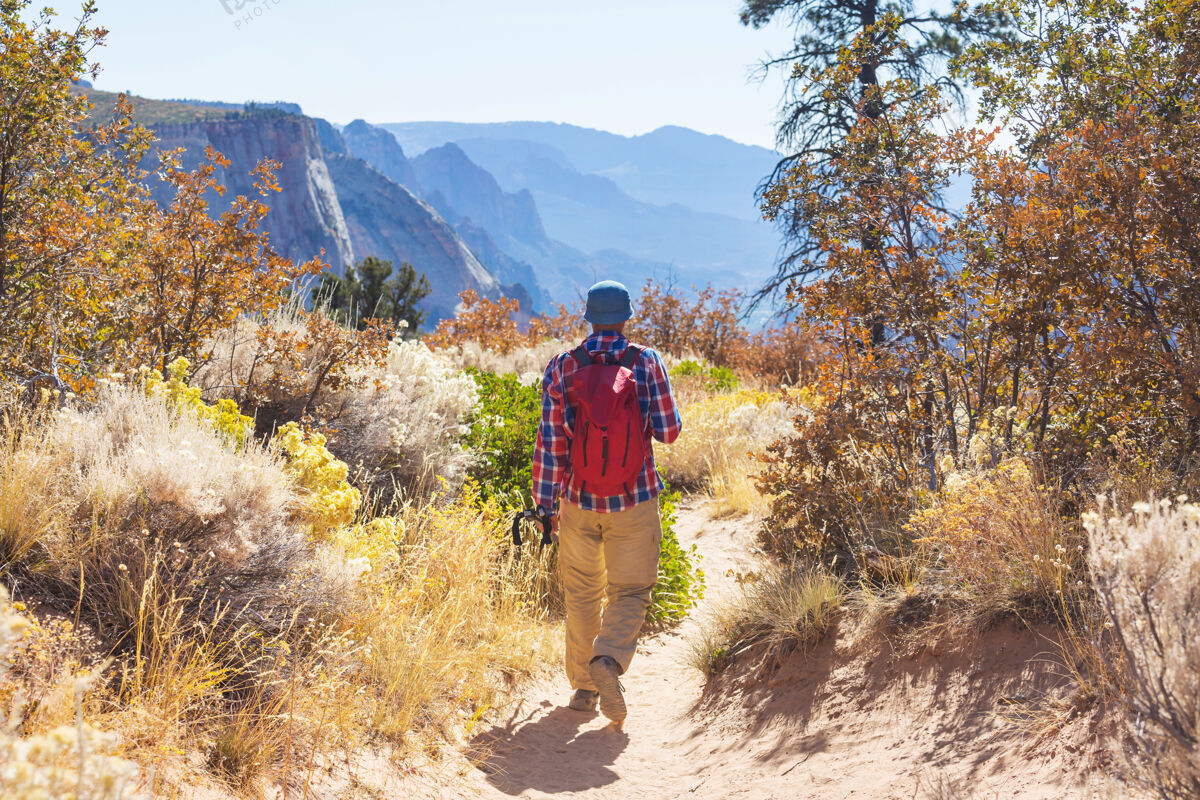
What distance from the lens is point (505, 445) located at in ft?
22.1

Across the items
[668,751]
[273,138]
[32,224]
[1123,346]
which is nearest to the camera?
[1123,346]

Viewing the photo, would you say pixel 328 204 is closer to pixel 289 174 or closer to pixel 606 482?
pixel 289 174

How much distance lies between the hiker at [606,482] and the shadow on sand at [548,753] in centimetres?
19

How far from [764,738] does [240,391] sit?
4.34 meters

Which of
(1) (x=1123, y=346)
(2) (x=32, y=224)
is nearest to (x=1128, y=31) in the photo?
(1) (x=1123, y=346)

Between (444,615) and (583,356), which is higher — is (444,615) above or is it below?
below

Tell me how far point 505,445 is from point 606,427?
10.0 ft

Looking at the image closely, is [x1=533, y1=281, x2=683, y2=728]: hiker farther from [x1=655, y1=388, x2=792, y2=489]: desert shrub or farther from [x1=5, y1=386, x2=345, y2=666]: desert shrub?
[x1=655, y1=388, x2=792, y2=489]: desert shrub

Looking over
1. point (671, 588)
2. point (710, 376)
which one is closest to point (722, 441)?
point (710, 376)

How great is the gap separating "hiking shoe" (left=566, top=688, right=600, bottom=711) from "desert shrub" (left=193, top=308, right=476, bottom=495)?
2144mm

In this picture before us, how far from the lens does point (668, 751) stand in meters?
4.22

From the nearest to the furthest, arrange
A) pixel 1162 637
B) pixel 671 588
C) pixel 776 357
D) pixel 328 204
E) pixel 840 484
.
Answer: pixel 1162 637 → pixel 840 484 → pixel 671 588 → pixel 776 357 → pixel 328 204

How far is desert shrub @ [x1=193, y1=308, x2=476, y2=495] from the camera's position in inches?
232

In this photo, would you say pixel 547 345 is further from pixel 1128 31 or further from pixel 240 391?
pixel 1128 31
